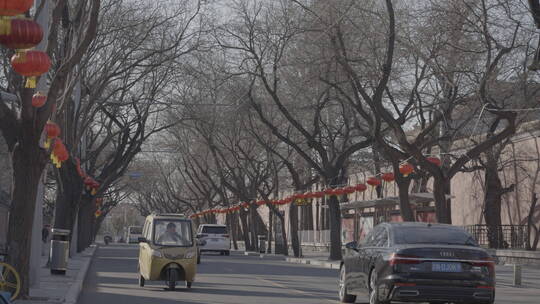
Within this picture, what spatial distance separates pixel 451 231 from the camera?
1681cm

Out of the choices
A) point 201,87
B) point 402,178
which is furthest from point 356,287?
point 201,87

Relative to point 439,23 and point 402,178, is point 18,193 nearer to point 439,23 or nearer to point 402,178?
point 439,23

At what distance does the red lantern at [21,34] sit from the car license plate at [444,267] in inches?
293

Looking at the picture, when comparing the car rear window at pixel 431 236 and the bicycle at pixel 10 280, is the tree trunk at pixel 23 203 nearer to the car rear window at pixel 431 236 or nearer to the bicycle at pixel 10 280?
the bicycle at pixel 10 280

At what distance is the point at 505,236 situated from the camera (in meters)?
47.8

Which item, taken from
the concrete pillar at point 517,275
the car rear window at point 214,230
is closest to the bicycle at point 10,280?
the concrete pillar at point 517,275

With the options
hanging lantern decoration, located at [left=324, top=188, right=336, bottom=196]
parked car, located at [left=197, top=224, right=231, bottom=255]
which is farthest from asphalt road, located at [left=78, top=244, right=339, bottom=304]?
parked car, located at [left=197, top=224, right=231, bottom=255]

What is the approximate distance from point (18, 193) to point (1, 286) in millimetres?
2508

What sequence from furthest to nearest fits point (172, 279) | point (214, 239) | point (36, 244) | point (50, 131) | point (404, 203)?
point (214, 239)
point (404, 203)
point (172, 279)
point (36, 244)
point (50, 131)

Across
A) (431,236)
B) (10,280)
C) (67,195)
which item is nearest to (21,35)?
(10,280)

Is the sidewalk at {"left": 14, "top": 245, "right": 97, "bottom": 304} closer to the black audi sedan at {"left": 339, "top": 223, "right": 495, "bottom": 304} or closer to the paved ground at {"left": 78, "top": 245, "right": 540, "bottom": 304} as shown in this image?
the paved ground at {"left": 78, "top": 245, "right": 540, "bottom": 304}

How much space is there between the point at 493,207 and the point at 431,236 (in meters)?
32.8

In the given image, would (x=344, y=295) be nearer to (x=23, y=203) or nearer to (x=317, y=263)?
(x=23, y=203)

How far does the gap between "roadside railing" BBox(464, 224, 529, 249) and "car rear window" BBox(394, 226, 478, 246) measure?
29091 millimetres
